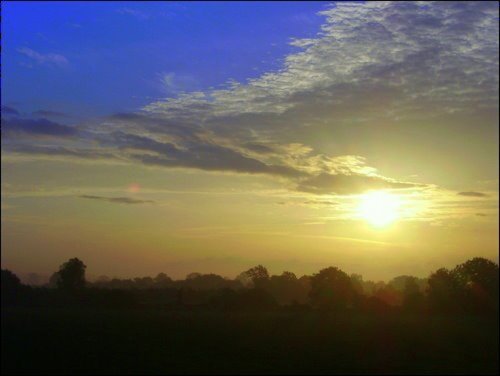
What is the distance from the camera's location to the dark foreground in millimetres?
24719

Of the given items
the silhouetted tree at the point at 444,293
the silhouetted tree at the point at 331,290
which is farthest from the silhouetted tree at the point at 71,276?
the silhouetted tree at the point at 444,293

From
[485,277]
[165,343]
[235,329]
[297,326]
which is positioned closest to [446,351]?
[485,277]

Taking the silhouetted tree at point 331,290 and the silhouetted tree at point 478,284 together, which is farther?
the silhouetted tree at point 331,290

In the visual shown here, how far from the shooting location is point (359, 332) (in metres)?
32.0

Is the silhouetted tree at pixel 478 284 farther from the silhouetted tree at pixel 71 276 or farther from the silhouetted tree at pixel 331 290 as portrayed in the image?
the silhouetted tree at pixel 71 276

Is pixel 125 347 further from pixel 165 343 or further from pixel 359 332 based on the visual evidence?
pixel 359 332

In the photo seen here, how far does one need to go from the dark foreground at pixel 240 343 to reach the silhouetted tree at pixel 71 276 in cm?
181

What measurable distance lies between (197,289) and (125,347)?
40.3 ft

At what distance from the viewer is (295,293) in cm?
2961

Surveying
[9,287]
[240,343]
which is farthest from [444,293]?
[9,287]

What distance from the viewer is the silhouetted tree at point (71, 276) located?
3650cm

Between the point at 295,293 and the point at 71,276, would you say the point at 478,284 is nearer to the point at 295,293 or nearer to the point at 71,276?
the point at 295,293

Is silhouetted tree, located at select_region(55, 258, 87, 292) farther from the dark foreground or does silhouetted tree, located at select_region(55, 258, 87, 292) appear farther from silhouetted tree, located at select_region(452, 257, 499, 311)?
silhouetted tree, located at select_region(452, 257, 499, 311)

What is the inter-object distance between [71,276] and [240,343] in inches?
571
